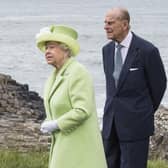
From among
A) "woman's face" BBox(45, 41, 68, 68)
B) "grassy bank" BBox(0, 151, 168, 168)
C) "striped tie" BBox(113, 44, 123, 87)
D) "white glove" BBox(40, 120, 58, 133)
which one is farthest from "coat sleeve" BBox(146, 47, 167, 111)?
"grassy bank" BBox(0, 151, 168, 168)

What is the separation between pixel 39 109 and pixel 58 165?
31.9 ft

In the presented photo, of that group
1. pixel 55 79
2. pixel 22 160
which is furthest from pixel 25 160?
pixel 55 79

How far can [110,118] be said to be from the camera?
720 centimetres

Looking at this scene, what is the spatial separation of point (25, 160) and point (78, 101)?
3172 millimetres

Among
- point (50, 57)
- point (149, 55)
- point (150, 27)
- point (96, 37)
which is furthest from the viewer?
point (150, 27)

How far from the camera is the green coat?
19.8 ft

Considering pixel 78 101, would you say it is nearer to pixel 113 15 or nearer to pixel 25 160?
pixel 113 15

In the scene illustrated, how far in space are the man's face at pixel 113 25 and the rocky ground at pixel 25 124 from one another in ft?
10.6

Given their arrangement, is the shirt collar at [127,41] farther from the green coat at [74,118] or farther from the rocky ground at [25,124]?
the rocky ground at [25,124]

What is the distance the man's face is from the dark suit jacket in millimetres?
177

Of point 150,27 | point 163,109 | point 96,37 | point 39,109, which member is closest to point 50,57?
point 163,109

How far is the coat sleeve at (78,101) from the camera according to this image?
19.7 feet

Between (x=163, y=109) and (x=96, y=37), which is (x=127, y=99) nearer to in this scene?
(x=163, y=109)

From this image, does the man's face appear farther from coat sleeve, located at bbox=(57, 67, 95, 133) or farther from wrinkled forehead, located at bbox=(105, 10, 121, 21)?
coat sleeve, located at bbox=(57, 67, 95, 133)
